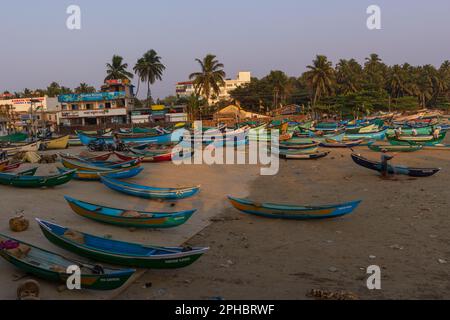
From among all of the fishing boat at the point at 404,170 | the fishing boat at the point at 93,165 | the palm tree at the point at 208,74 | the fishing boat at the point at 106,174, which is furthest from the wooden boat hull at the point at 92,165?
the palm tree at the point at 208,74

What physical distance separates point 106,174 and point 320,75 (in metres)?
51.2

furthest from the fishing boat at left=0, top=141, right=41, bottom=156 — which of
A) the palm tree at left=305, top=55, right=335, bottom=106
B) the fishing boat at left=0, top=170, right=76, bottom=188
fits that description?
the palm tree at left=305, top=55, right=335, bottom=106

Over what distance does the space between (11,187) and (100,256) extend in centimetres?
843

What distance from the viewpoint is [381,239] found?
10.5 meters

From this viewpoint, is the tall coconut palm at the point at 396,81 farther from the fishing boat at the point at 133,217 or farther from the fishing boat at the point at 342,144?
the fishing boat at the point at 133,217

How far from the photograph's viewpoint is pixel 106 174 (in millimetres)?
16906

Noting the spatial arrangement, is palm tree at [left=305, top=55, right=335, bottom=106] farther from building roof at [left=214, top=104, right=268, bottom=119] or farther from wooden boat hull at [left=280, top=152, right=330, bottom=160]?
wooden boat hull at [left=280, top=152, right=330, bottom=160]

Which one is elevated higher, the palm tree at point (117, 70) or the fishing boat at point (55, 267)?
the palm tree at point (117, 70)

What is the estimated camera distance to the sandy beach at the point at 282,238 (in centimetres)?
763

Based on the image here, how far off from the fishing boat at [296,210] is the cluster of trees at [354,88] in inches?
2080

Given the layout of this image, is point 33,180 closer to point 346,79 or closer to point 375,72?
point 346,79

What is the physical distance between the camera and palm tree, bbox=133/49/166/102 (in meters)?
61.6

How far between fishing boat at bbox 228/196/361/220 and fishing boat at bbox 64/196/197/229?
238 centimetres
